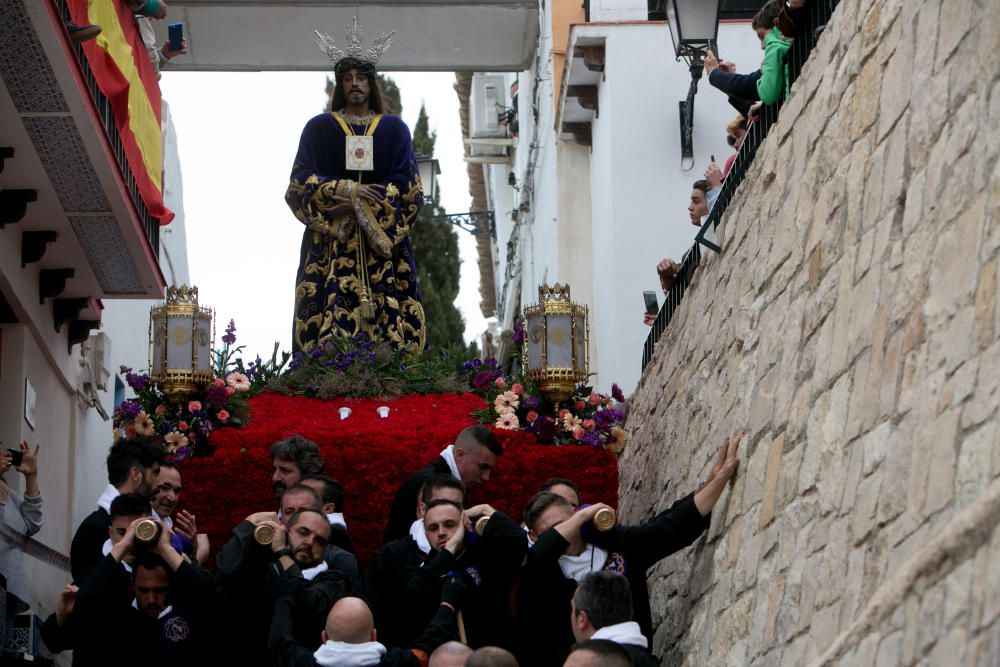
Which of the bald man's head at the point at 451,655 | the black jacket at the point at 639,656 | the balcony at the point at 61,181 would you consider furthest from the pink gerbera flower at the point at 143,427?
the black jacket at the point at 639,656

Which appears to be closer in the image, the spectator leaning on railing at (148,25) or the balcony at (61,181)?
the balcony at (61,181)

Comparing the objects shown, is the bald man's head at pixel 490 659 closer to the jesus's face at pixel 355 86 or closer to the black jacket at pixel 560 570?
the black jacket at pixel 560 570

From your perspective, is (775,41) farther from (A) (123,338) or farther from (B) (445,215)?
(B) (445,215)

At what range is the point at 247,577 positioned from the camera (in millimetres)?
8141

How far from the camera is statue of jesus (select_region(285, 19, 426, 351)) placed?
49.0ft

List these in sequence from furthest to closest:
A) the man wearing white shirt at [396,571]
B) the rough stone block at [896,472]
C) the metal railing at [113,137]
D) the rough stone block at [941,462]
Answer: the metal railing at [113,137] → the man wearing white shirt at [396,571] → the rough stone block at [896,472] → the rough stone block at [941,462]

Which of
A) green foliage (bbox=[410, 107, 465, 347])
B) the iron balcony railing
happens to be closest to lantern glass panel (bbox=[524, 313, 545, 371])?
the iron balcony railing

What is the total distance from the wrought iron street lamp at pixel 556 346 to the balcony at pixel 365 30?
948cm

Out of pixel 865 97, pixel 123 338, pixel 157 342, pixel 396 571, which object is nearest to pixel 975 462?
pixel 865 97

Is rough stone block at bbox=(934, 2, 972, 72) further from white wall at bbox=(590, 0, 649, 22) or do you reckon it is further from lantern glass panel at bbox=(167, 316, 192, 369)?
white wall at bbox=(590, 0, 649, 22)

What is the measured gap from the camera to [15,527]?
9352mm

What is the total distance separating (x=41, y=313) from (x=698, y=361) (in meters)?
6.33

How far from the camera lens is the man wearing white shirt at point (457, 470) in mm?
9445

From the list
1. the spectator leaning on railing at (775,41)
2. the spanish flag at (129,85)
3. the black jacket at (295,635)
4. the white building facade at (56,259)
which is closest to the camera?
the black jacket at (295,635)
